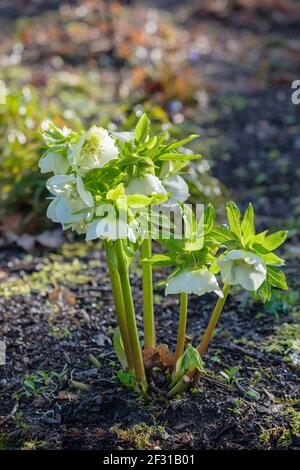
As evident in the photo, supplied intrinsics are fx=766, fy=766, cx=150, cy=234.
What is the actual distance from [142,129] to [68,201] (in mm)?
293

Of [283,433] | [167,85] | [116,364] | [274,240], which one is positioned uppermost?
[167,85]

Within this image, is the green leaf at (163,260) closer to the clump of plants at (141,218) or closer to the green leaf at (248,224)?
the clump of plants at (141,218)

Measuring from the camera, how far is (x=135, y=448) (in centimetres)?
210

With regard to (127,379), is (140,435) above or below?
below

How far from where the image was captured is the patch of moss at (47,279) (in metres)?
3.10

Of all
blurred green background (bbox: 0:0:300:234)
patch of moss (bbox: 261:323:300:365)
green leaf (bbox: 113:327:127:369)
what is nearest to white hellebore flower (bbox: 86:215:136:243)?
green leaf (bbox: 113:327:127:369)

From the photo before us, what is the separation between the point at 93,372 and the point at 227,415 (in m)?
0.48

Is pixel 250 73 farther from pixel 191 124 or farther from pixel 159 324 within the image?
pixel 159 324

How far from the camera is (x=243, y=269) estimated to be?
1.90 meters

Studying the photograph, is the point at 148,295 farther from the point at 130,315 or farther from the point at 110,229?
the point at 110,229

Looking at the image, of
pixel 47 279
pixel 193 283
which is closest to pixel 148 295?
pixel 193 283

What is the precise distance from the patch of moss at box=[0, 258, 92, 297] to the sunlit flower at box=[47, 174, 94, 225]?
3.95 ft

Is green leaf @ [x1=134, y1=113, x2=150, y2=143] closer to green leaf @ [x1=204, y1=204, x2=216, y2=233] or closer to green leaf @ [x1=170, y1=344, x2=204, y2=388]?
green leaf @ [x1=204, y1=204, x2=216, y2=233]

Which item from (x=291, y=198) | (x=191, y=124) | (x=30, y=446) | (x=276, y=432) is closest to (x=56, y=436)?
(x=30, y=446)
